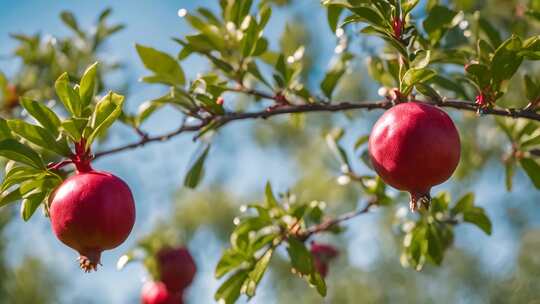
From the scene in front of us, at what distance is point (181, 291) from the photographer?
2.56 meters

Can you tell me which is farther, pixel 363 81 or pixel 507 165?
pixel 363 81

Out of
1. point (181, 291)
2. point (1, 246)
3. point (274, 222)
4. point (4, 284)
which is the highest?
point (274, 222)

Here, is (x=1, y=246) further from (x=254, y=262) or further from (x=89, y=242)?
(x=89, y=242)

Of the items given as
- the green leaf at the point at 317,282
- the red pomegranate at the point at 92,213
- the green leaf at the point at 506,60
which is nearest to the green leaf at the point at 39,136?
the red pomegranate at the point at 92,213

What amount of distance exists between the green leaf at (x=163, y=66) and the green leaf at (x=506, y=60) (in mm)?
732

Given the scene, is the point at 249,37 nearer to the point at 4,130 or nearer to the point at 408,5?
the point at 408,5

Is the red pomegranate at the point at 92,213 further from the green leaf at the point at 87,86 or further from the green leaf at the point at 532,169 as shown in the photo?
the green leaf at the point at 532,169

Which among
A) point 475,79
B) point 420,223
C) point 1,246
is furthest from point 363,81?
point 475,79

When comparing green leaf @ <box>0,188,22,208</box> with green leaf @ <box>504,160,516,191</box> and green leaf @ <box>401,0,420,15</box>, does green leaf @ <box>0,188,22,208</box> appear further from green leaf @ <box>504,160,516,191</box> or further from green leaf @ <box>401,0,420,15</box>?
green leaf @ <box>504,160,516,191</box>

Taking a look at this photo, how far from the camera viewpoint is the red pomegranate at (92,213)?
111 centimetres

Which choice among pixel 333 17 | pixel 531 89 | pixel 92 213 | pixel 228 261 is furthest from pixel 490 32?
pixel 92 213

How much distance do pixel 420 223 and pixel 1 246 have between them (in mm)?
4586

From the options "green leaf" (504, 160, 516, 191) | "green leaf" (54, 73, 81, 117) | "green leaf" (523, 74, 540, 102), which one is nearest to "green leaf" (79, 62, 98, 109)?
"green leaf" (54, 73, 81, 117)

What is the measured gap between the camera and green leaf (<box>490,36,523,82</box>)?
122cm
